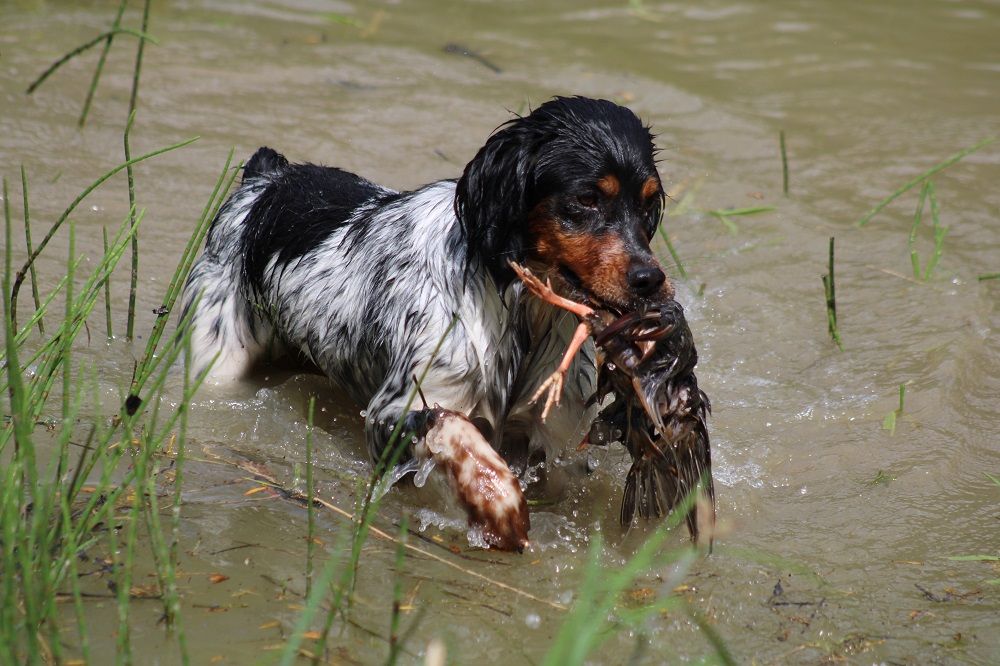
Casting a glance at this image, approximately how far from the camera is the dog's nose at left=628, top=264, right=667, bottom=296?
126 inches

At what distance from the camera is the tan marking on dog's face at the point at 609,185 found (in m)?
3.35

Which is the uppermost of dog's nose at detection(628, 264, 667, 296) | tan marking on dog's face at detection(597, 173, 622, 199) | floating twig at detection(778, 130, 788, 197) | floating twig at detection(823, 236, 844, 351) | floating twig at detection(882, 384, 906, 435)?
tan marking on dog's face at detection(597, 173, 622, 199)

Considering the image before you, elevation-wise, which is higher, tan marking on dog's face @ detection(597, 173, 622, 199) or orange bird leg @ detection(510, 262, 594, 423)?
tan marking on dog's face @ detection(597, 173, 622, 199)

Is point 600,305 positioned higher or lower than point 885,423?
higher

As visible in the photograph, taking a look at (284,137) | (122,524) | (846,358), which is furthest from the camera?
(284,137)

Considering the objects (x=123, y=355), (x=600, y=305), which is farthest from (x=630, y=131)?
(x=123, y=355)

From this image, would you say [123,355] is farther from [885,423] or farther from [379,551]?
[885,423]

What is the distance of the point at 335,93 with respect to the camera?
737 centimetres

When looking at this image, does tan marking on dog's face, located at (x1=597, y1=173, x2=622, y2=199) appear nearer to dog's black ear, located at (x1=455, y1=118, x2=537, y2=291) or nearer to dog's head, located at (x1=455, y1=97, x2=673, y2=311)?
dog's head, located at (x1=455, y1=97, x2=673, y2=311)

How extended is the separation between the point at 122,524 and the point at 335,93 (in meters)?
4.78

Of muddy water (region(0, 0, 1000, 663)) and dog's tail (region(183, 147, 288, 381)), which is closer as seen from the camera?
muddy water (region(0, 0, 1000, 663))

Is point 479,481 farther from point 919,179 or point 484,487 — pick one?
point 919,179

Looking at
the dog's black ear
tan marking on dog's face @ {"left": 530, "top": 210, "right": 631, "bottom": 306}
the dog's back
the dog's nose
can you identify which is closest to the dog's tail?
the dog's back

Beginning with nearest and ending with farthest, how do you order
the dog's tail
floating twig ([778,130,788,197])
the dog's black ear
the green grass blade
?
the dog's black ear
the dog's tail
the green grass blade
floating twig ([778,130,788,197])
